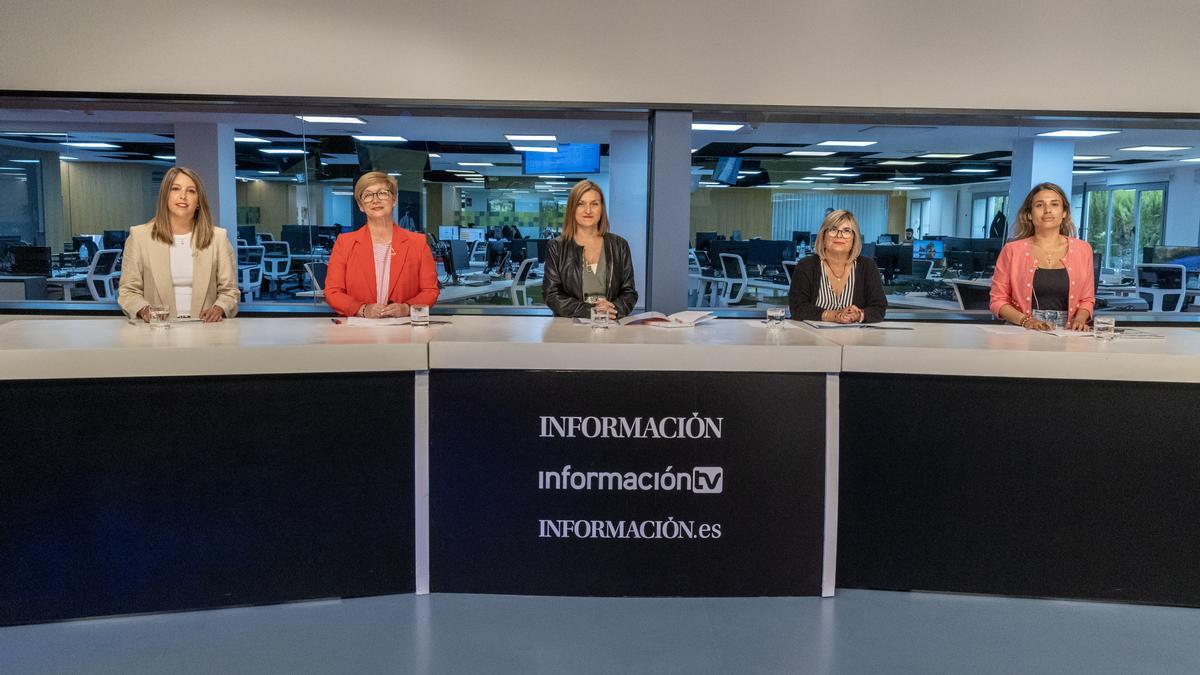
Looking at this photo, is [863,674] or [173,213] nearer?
[863,674]

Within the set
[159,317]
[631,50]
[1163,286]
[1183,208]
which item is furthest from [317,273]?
[1183,208]

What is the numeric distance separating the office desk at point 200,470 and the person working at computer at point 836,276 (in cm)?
205

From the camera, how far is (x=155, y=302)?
389 cm

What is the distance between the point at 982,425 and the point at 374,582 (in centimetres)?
207

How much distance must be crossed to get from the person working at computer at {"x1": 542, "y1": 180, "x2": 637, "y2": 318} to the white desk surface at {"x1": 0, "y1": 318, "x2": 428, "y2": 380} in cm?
117

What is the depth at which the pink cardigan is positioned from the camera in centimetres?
399

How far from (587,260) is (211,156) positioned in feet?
11.8

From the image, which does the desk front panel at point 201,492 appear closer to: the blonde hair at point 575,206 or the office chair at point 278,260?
the blonde hair at point 575,206

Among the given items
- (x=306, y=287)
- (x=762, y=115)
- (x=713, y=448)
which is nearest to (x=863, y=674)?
(x=713, y=448)

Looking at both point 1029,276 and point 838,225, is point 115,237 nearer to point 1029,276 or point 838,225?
point 838,225

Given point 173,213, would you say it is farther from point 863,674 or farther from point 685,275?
point 863,674

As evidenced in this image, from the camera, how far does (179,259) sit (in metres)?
3.91

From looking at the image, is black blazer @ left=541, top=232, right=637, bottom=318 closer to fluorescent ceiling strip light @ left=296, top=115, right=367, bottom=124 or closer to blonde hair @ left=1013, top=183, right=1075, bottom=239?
blonde hair @ left=1013, top=183, right=1075, bottom=239

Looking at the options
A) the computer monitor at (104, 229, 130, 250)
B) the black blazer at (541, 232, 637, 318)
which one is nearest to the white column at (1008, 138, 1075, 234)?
the black blazer at (541, 232, 637, 318)
